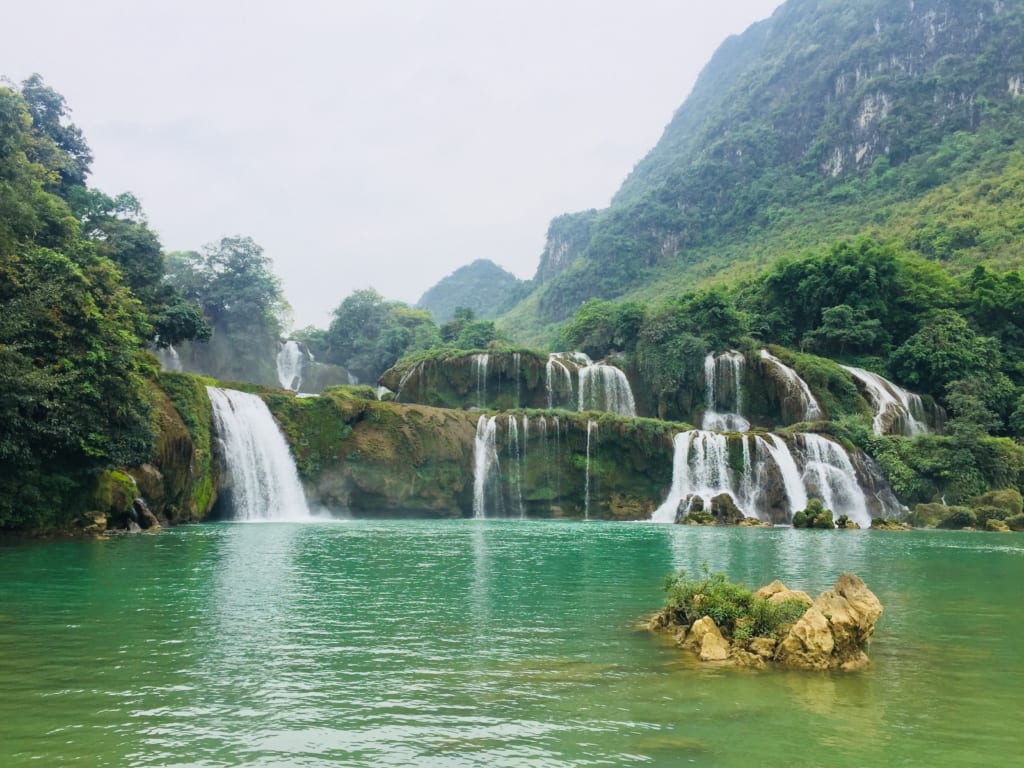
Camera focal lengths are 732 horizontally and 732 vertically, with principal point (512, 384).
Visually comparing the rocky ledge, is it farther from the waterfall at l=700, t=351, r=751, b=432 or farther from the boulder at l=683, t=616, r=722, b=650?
the waterfall at l=700, t=351, r=751, b=432

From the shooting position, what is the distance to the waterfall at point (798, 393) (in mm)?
41750

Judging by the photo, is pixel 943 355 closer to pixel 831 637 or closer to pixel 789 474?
pixel 789 474

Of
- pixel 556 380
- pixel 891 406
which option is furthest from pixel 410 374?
pixel 891 406

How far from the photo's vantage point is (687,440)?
36156mm

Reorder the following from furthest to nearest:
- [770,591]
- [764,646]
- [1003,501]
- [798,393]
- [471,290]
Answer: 1. [471,290]
2. [798,393]
3. [1003,501]
4. [770,591]
5. [764,646]

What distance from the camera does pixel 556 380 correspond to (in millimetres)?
44688

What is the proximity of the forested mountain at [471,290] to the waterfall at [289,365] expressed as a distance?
90.1 metres

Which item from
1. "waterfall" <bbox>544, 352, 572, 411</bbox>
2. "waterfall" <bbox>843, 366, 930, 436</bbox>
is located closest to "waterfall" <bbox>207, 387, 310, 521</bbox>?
"waterfall" <bbox>544, 352, 572, 411</bbox>

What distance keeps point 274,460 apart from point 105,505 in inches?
420

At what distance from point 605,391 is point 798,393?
1119 cm

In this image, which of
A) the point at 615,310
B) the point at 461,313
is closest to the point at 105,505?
the point at 615,310

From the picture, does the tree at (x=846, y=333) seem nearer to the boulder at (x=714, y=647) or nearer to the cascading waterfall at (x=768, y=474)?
the cascading waterfall at (x=768, y=474)

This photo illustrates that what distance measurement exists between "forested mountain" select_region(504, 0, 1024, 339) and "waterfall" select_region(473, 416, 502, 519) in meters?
44.3

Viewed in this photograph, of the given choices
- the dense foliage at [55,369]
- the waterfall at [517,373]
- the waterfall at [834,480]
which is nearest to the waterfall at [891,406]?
the waterfall at [834,480]
